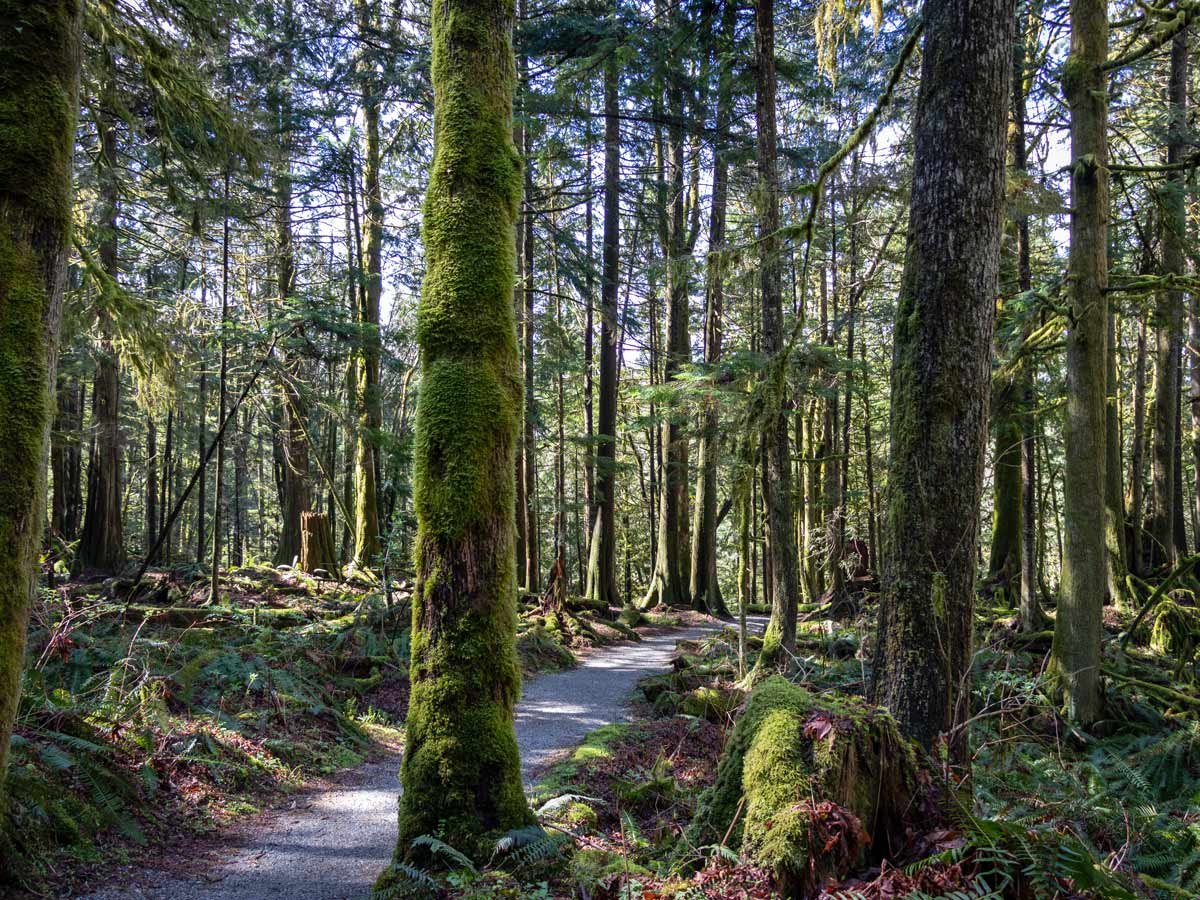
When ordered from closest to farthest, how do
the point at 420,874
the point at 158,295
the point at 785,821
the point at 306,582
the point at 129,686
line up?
1. the point at 785,821
2. the point at 420,874
3. the point at 129,686
4. the point at 306,582
5. the point at 158,295

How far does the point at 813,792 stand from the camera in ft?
10.3

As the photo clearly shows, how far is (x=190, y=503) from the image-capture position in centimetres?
3634

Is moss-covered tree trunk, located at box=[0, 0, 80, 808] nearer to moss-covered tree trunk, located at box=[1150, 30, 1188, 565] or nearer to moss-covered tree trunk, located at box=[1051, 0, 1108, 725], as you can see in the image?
moss-covered tree trunk, located at box=[1051, 0, 1108, 725]

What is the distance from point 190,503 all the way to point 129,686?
33.7 metres

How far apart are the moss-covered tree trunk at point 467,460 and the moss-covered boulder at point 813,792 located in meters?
1.40

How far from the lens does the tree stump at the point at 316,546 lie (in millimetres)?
16531

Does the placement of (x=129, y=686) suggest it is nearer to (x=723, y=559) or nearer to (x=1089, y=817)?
(x=1089, y=817)

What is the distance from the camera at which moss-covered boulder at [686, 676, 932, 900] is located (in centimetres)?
304

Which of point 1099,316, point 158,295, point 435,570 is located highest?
point 158,295

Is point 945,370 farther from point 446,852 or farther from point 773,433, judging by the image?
point 773,433

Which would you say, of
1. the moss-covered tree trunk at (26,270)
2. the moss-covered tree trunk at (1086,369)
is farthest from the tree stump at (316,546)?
the moss-covered tree trunk at (1086,369)

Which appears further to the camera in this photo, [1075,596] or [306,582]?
[306,582]

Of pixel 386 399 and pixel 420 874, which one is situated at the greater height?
pixel 386 399

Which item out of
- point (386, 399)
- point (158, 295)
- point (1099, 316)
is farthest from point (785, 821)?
point (158, 295)
